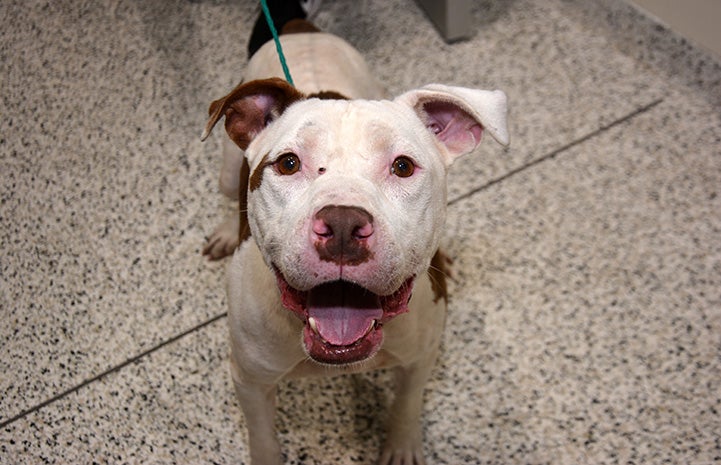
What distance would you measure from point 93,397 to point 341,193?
4.31 feet

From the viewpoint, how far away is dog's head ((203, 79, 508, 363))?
124 centimetres

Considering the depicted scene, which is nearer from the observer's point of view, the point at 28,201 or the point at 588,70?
the point at 28,201

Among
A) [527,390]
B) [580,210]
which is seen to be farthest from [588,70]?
[527,390]

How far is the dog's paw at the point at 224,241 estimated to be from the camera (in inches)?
96.6

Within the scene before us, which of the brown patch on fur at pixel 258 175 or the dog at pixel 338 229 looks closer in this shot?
the dog at pixel 338 229

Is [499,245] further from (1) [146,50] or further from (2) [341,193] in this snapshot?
(1) [146,50]

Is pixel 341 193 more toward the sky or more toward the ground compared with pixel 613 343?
more toward the sky

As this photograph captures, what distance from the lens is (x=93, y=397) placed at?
2.16 meters

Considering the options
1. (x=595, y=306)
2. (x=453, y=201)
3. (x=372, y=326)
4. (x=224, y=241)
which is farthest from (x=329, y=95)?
(x=595, y=306)

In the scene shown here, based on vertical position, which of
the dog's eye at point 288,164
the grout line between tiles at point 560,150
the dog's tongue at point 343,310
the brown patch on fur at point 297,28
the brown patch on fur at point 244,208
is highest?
the dog's eye at point 288,164

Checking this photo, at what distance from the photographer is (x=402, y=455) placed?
198 centimetres

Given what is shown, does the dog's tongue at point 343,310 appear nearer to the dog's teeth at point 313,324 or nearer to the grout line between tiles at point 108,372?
the dog's teeth at point 313,324

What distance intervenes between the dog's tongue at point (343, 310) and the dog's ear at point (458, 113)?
427mm

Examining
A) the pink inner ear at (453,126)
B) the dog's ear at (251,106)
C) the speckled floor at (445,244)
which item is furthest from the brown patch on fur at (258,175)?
the speckled floor at (445,244)
